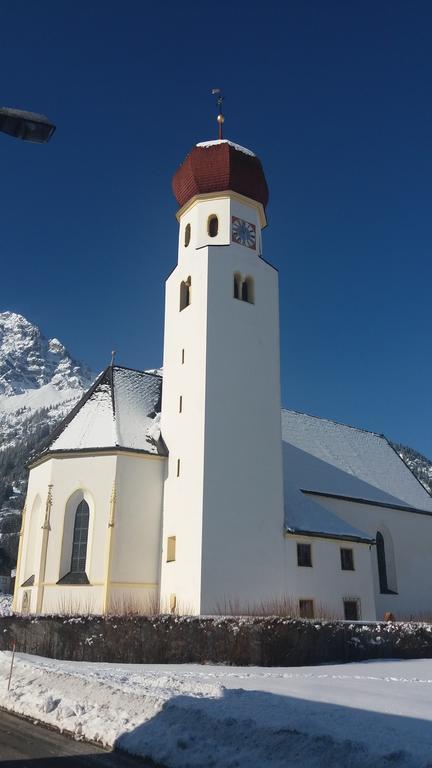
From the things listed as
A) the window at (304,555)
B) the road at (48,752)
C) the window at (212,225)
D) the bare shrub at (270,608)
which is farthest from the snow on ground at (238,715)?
the window at (212,225)

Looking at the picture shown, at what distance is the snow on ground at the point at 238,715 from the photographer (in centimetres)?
650

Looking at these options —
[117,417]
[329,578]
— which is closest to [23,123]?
[117,417]

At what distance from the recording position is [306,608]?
23.9m

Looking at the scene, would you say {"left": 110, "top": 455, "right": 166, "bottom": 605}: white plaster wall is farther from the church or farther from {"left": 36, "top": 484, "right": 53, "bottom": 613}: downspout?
{"left": 36, "top": 484, "right": 53, "bottom": 613}: downspout

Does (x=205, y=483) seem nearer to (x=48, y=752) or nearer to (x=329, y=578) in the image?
(x=329, y=578)

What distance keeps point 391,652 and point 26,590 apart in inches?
548

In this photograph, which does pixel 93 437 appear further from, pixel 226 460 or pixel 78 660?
pixel 78 660

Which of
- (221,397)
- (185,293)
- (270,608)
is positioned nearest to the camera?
(270,608)

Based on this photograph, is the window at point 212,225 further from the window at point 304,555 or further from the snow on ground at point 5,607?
the snow on ground at point 5,607

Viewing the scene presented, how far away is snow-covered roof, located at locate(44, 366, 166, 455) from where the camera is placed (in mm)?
25500

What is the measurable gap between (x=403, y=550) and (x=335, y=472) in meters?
4.88

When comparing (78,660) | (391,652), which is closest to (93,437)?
(78,660)

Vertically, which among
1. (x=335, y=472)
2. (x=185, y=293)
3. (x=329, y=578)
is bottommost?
(x=329, y=578)

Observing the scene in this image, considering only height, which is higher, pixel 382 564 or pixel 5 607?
pixel 382 564
